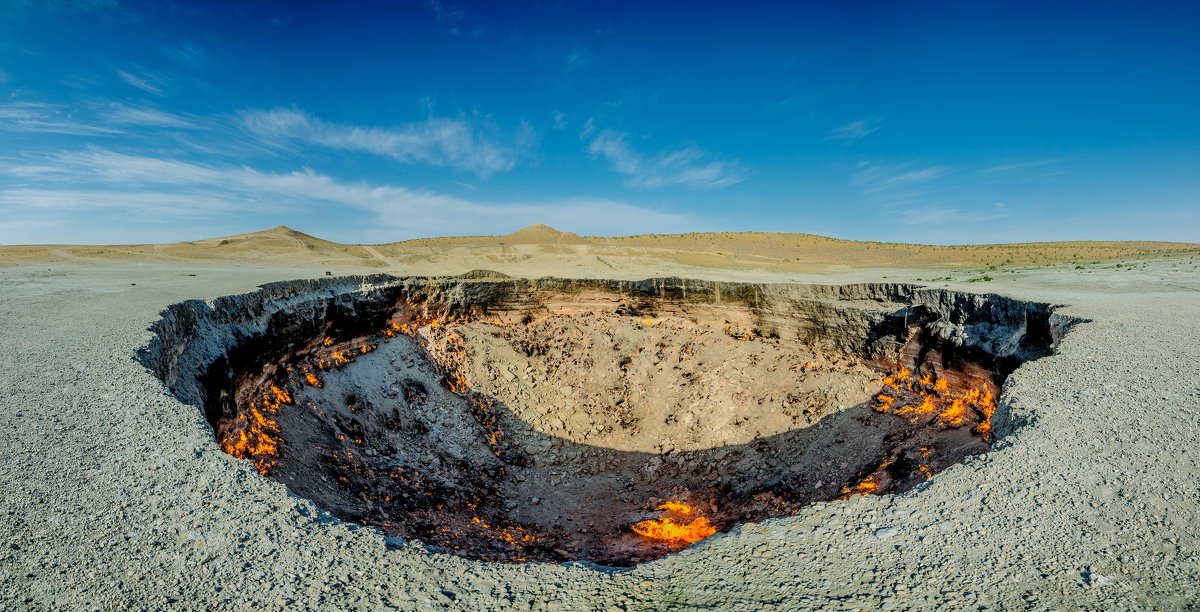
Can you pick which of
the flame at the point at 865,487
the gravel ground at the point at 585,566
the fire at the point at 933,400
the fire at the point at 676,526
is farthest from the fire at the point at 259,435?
the fire at the point at 933,400

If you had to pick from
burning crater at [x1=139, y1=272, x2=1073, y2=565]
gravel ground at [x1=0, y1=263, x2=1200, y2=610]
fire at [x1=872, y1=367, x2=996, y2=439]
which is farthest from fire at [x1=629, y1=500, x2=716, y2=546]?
fire at [x1=872, y1=367, x2=996, y2=439]

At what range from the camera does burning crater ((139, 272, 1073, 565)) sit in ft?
30.8

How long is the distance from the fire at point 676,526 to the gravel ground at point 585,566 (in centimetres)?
503

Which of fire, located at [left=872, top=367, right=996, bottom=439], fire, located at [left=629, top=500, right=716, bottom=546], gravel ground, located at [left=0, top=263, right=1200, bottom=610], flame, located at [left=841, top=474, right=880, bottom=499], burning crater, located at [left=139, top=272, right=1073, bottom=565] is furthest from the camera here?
fire, located at [left=872, top=367, right=996, bottom=439]

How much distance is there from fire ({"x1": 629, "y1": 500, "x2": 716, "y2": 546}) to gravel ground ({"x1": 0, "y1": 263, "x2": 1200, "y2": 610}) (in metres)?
5.03

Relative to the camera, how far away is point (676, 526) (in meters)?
10.7

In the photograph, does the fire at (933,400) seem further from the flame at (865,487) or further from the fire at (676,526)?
the fire at (676,526)

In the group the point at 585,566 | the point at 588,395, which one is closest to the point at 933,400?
the point at 588,395

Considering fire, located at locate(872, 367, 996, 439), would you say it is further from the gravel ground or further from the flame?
the gravel ground

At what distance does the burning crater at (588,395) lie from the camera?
9.39 meters

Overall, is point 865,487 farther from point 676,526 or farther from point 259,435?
point 259,435

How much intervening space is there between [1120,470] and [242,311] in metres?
14.4

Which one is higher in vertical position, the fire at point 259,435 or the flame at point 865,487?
the fire at point 259,435

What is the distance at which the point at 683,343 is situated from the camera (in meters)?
16.8
